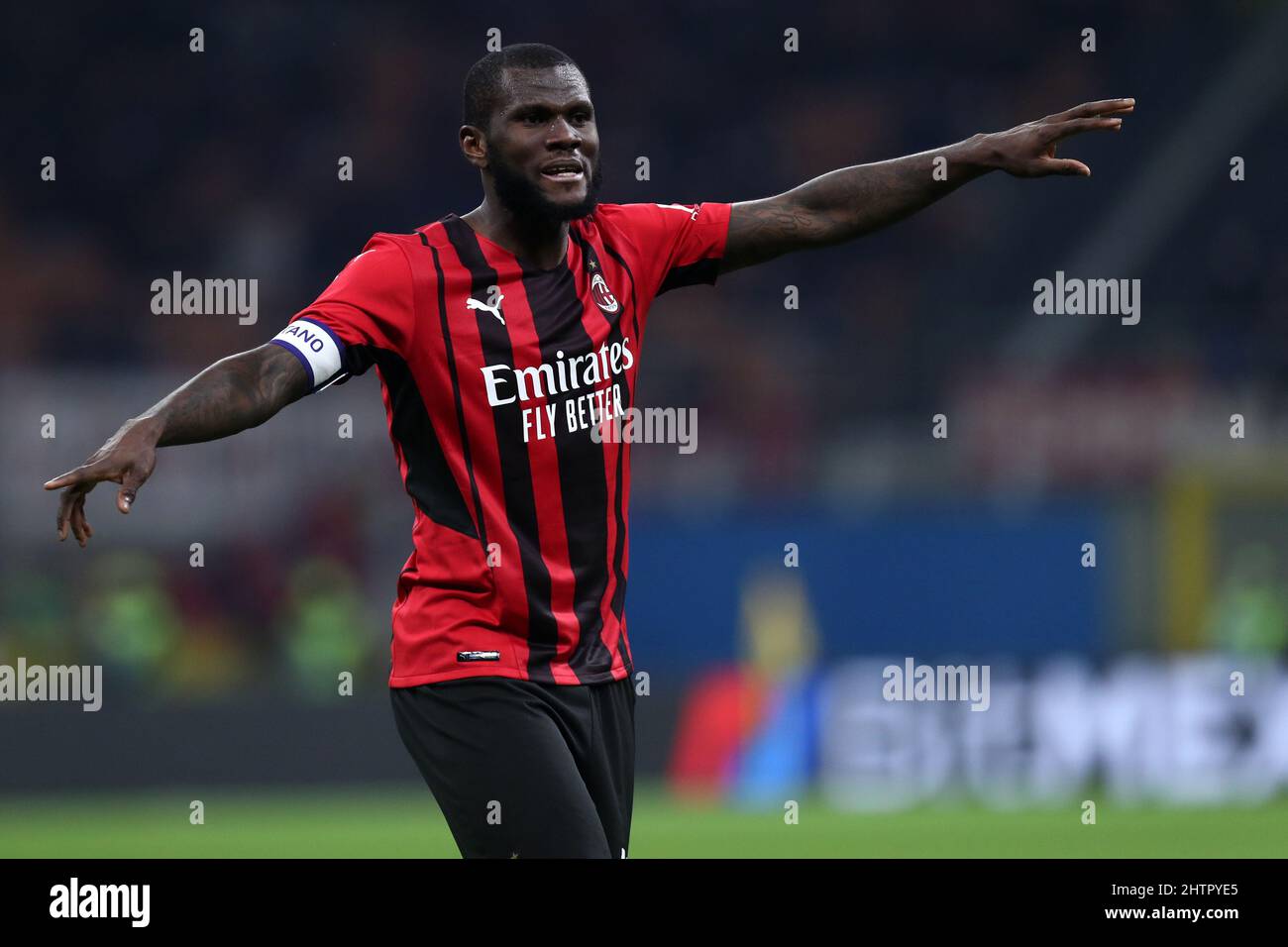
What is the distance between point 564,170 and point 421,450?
76 cm

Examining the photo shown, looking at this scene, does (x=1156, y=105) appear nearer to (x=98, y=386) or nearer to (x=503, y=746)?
(x=98, y=386)

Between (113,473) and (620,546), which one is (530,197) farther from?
(113,473)

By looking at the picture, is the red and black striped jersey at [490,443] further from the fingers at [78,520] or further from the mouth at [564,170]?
the fingers at [78,520]

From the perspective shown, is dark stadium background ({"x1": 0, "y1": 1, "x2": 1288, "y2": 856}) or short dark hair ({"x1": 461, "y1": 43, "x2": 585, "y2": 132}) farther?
dark stadium background ({"x1": 0, "y1": 1, "x2": 1288, "y2": 856})

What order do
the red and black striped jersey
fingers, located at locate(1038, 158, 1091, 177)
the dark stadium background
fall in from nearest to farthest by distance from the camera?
1. the red and black striped jersey
2. fingers, located at locate(1038, 158, 1091, 177)
3. the dark stadium background

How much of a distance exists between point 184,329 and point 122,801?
16.9 feet

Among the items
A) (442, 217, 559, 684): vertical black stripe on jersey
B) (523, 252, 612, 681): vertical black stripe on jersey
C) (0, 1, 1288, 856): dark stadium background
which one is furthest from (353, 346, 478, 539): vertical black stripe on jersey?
(0, 1, 1288, 856): dark stadium background

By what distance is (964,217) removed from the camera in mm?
18719

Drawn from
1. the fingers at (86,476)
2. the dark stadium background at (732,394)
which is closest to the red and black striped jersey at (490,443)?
the fingers at (86,476)

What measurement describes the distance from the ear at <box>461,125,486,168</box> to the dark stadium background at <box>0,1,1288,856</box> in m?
6.40

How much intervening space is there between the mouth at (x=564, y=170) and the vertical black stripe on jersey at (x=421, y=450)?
586 millimetres

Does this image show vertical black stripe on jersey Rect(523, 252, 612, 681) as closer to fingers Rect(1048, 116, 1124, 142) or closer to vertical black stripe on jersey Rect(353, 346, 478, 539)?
vertical black stripe on jersey Rect(353, 346, 478, 539)

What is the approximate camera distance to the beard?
493 centimetres

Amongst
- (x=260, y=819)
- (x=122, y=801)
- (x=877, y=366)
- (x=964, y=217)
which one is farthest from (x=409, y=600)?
(x=964, y=217)
